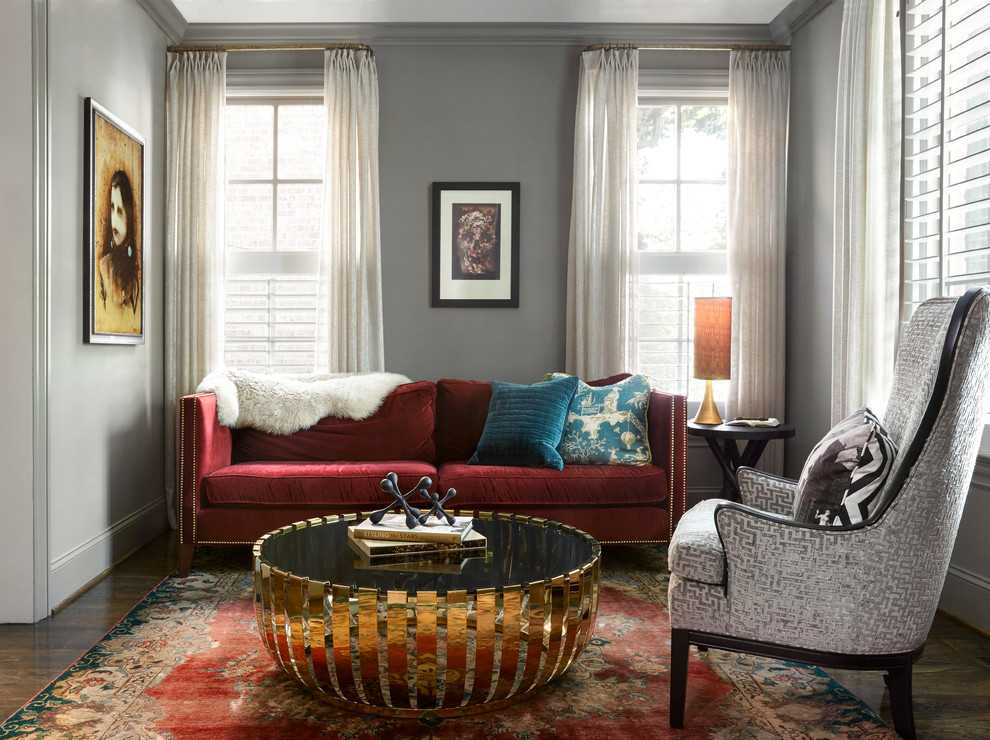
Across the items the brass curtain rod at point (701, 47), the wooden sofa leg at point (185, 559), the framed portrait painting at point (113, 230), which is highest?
the brass curtain rod at point (701, 47)

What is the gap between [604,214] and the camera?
4.21 metres

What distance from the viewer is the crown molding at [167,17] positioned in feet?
12.8

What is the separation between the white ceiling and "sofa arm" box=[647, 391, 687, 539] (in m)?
2.20

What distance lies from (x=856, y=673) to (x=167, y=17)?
4435 millimetres

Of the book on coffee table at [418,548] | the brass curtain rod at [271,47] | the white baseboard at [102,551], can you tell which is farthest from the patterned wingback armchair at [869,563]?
the brass curtain rod at [271,47]

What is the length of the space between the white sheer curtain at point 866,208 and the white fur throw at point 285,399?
2187mm

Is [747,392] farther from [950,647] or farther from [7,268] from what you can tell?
[7,268]

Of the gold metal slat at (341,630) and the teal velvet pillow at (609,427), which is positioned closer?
the gold metal slat at (341,630)

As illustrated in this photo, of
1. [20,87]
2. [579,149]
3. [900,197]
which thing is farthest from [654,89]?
[20,87]

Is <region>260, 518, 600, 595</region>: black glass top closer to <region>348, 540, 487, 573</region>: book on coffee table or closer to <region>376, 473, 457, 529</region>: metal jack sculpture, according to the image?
<region>348, 540, 487, 573</region>: book on coffee table

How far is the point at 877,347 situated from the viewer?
3.14 m

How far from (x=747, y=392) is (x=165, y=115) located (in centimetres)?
364

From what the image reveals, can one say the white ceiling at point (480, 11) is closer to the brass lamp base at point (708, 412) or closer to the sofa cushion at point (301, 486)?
the brass lamp base at point (708, 412)

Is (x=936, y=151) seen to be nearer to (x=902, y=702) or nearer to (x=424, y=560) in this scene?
(x=902, y=702)
